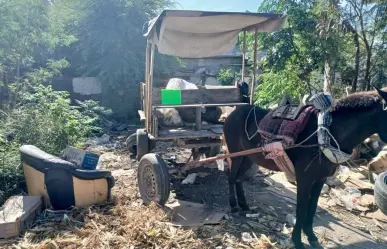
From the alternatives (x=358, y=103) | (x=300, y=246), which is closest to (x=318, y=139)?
(x=358, y=103)

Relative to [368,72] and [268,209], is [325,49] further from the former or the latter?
[268,209]

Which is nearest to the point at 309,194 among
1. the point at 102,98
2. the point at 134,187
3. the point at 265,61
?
the point at 134,187

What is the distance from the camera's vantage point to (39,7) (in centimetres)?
841

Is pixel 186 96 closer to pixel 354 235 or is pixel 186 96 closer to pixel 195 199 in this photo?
pixel 195 199

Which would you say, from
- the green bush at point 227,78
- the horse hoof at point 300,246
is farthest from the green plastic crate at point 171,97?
the green bush at point 227,78

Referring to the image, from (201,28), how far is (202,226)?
3000 mm

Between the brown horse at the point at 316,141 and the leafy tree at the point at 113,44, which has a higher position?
the leafy tree at the point at 113,44

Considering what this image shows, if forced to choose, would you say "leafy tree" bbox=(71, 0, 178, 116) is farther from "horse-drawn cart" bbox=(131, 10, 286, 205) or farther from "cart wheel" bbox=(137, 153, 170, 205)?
"cart wheel" bbox=(137, 153, 170, 205)

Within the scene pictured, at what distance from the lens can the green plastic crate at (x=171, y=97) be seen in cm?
495

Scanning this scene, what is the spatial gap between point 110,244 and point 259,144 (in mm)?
2188

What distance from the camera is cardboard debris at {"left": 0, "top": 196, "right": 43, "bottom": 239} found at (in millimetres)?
3762

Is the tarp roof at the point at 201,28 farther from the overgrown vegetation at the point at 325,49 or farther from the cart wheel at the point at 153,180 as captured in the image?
the overgrown vegetation at the point at 325,49

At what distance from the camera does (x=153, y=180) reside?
4.65 m

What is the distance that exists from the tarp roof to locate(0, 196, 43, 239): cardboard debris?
8.97 feet
